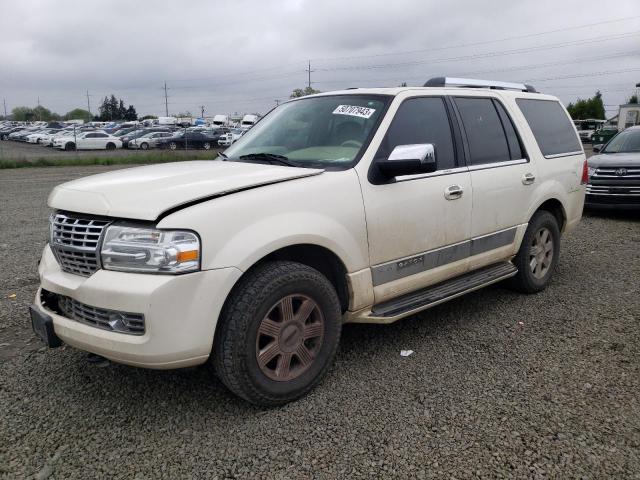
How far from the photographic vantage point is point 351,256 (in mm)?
3242

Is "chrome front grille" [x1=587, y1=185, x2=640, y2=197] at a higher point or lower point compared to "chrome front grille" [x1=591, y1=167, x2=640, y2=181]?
lower

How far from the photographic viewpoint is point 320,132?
380 centimetres

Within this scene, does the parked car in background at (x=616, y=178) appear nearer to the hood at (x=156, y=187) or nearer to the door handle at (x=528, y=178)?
the door handle at (x=528, y=178)

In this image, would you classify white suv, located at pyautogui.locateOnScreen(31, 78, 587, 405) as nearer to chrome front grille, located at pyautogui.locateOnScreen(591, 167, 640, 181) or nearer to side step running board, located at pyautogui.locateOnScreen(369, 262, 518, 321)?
side step running board, located at pyautogui.locateOnScreen(369, 262, 518, 321)

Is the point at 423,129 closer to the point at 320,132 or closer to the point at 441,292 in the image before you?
the point at 320,132

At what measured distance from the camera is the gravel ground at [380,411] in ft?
8.36

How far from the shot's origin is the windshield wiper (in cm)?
356

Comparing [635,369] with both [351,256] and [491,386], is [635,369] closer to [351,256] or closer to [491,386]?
[491,386]

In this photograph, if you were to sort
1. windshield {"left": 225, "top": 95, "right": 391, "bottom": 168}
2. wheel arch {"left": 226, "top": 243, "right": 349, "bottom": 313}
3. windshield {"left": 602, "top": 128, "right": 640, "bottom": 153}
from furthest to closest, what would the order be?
1. windshield {"left": 602, "top": 128, "right": 640, "bottom": 153}
2. windshield {"left": 225, "top": 95, "right": 391, "bottom": 168}
3. wheel arch {"left": 226, "top": 243, "right": 349, "bottom": 313}

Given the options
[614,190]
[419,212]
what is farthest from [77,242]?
[614,190]

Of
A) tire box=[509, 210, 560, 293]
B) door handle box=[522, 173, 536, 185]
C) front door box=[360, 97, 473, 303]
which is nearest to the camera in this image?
front door box=[360, 97, 473, 303]

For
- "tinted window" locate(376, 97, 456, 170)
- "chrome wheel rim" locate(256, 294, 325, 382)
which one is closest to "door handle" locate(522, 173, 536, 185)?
"tinted window" locate(376, 97, 456, 170)

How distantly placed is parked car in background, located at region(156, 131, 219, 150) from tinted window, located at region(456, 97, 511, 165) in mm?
32986

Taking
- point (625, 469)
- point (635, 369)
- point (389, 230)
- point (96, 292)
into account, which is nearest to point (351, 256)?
point (389, 230)
